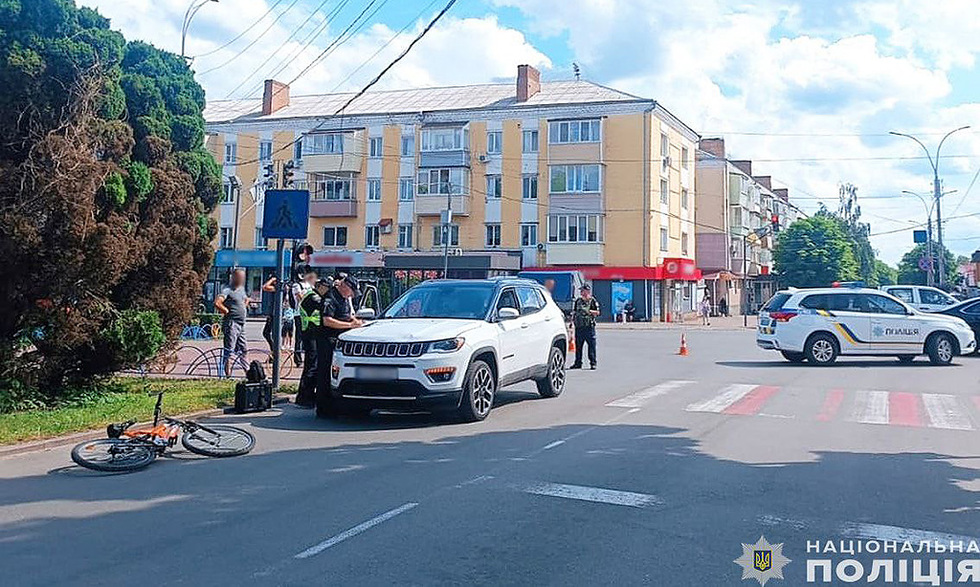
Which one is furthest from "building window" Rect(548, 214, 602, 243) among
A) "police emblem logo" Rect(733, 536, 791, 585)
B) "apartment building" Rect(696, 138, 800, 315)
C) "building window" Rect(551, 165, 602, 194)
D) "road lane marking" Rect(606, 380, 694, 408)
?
"police emblem logo" Rect(733, 536, 791, 585)

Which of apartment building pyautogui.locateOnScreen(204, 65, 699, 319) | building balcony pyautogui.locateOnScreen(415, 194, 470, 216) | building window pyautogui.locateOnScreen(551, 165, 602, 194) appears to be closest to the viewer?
apartment building pyautogui.locateOnScreen(204, 65, 699, 319)

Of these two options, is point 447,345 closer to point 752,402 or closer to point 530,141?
point 752,402

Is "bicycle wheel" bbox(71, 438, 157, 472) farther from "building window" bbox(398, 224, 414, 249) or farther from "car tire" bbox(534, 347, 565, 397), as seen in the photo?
"building window" bbox(398, 224, 414, 249)

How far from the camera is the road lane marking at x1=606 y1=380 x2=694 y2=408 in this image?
12773 millimetres

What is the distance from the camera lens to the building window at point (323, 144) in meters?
57.9

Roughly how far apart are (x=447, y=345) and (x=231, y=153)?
5325 cm

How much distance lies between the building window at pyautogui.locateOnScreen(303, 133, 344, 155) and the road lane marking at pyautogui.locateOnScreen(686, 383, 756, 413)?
46353 millimetres

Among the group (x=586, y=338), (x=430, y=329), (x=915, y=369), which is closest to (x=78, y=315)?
(x=430, y=329)

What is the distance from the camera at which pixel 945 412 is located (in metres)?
12.3

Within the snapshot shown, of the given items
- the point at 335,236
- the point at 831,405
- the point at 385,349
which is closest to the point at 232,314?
the point at 385,349

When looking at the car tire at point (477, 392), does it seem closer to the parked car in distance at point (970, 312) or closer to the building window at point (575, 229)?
the parked car in distance at point (970, 312)

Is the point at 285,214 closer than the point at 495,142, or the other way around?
the point at 285,214

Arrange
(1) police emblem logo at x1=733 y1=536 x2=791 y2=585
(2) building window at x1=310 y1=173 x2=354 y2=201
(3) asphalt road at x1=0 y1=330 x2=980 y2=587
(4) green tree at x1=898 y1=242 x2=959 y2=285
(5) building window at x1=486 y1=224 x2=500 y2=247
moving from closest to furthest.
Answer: (1) police emblem logo at x1=733 y1=536 x2=791 y2=585 → (3) asphalt road at x1=0 y1=330 x2=980 y2=587 → (5) building window at x1=486 y1=224 x2=500 y2=247 → (2) building window at x1=310 y1=173 x2=354 y2=201 → (4) green tree at x1=898 y1=242 x2=959 y2=285

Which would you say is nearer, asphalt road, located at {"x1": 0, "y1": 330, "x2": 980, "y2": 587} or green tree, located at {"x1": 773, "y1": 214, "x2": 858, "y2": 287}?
asphalt road, located at {"x1": 0, "y1": 330, "x2": 980, "y2": 587}
